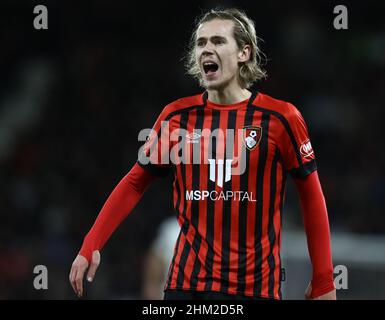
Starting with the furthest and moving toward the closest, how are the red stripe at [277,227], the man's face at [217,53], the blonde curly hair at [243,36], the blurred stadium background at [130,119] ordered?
the blurred stadium background at [130,119], the blonde curly hair at [243,36], the man's face at [217,53], the red stripe at [277,227]

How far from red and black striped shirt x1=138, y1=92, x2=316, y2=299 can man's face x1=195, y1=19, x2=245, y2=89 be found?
0.45ft

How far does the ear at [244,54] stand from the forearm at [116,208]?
2.44 ft

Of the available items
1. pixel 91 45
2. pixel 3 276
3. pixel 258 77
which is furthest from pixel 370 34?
pixel 258 77

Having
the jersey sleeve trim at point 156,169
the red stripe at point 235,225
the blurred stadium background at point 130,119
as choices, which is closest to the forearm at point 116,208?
the jersey sleeve trim at point 156,169

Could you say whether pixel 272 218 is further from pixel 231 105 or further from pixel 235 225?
pixel 231 105

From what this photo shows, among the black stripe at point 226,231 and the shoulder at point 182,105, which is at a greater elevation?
the shoulder at point 182,105

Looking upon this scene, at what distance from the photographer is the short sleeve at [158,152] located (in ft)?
→ 14.5

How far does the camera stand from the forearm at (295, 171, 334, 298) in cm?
430

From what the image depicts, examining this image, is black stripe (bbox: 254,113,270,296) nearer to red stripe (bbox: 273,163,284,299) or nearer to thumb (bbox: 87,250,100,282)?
red stripe (bbox: 273,163,284,299)

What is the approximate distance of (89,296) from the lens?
905 cm

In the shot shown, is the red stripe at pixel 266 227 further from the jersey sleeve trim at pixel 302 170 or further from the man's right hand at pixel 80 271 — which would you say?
the man's right hand at pixel 80 271

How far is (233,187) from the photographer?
13.9 feet

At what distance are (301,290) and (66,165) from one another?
3205 millimetres

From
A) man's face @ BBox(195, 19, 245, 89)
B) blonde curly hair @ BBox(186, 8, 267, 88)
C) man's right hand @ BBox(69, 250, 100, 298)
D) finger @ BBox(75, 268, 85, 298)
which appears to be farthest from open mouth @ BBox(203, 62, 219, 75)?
finger @ BBox(75, 268, 85, 298)
